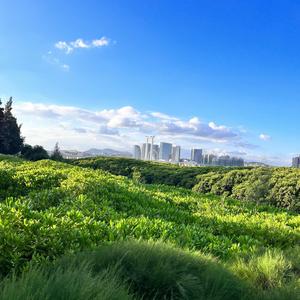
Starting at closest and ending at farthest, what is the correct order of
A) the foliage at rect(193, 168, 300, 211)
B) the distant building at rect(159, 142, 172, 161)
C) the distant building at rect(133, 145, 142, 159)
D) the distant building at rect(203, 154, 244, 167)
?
1. the foliage at rect(193, 168, 300, 211)
2. the distant building at rect(203, 154, 244, 167)
3. the distant building at rect(159, 142, 172, 161)
4. the distant building at rect(133, 145, 142, 159)

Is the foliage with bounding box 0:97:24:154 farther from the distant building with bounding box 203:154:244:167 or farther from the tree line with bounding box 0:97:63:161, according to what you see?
the distant building with bounding box 203:154:244:167

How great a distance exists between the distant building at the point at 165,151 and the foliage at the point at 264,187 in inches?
3400

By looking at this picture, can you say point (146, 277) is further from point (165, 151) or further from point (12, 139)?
point (165, 151)

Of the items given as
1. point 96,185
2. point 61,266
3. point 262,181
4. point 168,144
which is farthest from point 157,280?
point 168,144

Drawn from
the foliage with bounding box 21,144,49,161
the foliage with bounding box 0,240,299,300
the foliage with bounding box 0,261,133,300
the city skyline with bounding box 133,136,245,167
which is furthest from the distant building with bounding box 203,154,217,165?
the foliage with bounding box 0,261,133,300

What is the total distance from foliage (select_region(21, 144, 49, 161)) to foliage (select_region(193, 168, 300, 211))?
19897 mm

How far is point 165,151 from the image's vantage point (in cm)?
12106

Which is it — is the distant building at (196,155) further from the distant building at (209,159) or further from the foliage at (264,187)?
the foliage at (264,187)

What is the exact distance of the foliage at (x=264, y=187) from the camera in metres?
23.5

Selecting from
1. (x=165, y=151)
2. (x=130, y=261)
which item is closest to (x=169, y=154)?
(x=165, y=151)

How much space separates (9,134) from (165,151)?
73000mm

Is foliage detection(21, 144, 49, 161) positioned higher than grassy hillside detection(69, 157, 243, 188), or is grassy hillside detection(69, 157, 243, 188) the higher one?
foliage detection(21, 144, 49, 161)

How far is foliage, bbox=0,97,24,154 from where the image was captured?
50.2 m

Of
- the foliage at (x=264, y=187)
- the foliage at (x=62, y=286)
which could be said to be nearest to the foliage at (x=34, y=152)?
the foliage at (x=264, y=187)
